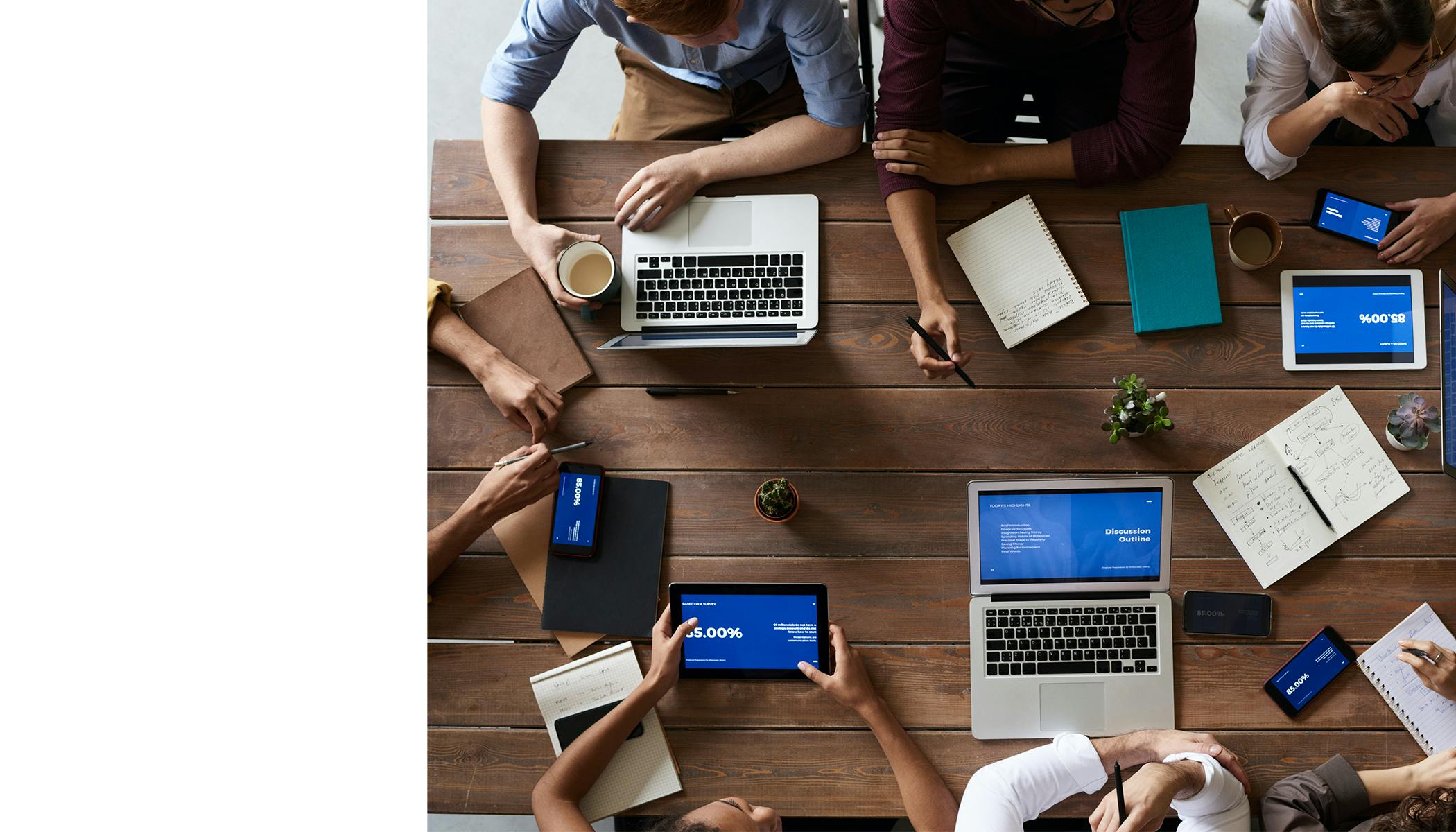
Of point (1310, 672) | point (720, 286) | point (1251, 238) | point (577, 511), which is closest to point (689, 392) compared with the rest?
point (720, 286)

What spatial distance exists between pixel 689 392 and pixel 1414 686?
1.50m

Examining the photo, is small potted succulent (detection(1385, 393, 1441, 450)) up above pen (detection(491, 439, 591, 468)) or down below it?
above

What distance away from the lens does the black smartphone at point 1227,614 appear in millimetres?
1631

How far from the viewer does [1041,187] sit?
1766 millimetres

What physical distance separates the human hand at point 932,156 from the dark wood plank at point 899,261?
0.11 metres

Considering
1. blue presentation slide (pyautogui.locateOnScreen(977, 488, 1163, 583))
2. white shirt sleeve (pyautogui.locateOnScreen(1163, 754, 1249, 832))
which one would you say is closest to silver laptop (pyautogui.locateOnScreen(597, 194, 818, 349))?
blue presentation slide (pyautogui.locateOnScreen(977, 488, 1163, 583))

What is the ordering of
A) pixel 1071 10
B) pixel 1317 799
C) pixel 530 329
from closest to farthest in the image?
pixel 1071 10 → pixel 1317 799 → pixel 530 329

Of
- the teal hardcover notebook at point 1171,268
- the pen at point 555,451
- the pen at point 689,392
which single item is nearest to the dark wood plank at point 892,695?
the pen at point 555,451

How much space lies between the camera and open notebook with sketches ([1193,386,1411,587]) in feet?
5.40

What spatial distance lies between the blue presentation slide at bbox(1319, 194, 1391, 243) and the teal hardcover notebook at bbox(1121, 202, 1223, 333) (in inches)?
9.4

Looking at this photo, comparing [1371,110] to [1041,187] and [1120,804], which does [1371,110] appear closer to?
[1041,187]

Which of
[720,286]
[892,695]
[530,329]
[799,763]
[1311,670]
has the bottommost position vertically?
[799,763]

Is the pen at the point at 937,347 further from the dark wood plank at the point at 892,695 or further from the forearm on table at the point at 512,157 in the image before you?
the forearm on table at the point at 512,157

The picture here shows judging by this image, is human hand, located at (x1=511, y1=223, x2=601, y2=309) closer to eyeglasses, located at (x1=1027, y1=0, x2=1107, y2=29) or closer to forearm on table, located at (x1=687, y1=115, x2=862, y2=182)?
forearm on table, located at (x1=687, y1=115, x2=862, y2=182)
